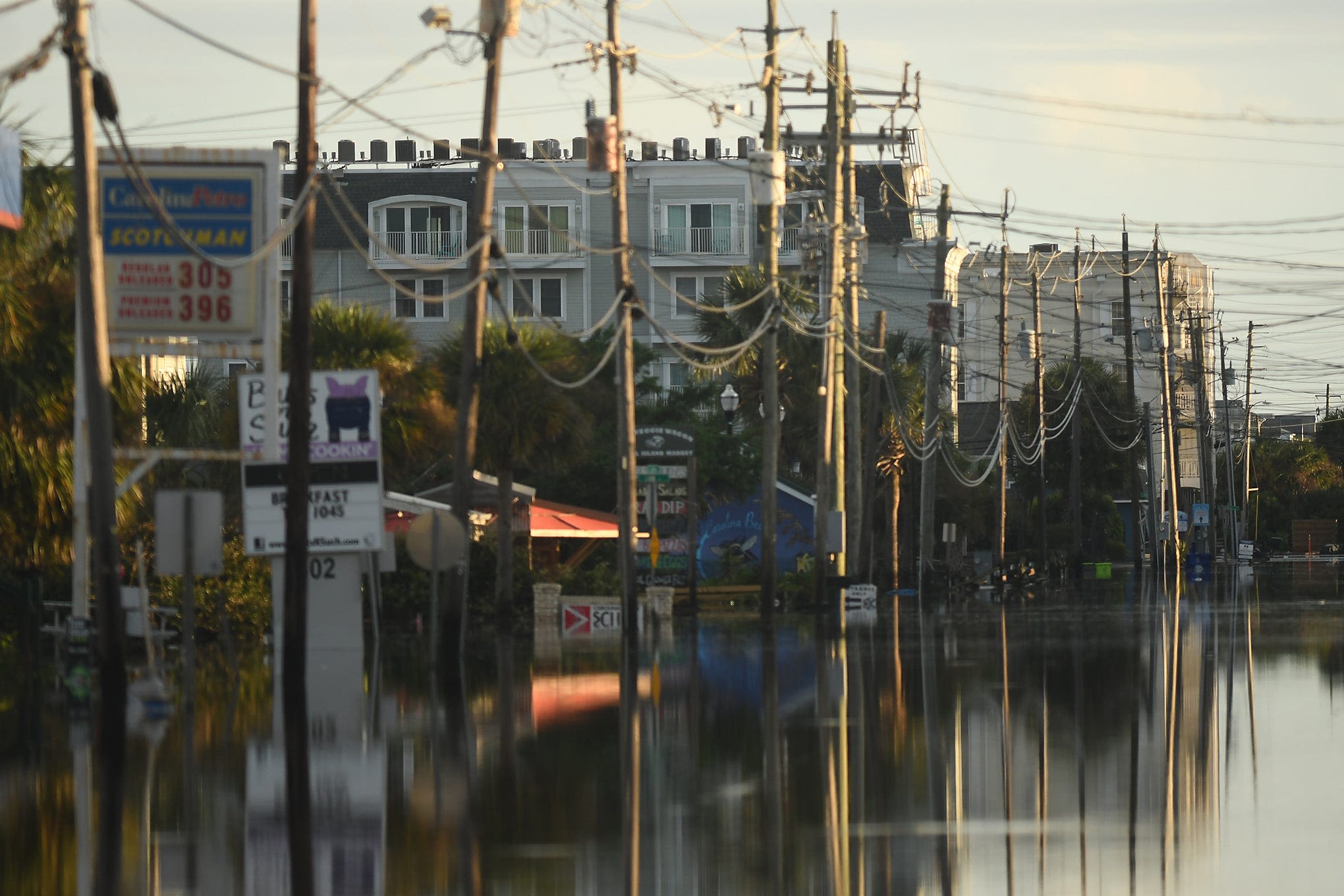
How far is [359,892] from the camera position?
988cm

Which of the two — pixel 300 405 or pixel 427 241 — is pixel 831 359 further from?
pixel 427 241

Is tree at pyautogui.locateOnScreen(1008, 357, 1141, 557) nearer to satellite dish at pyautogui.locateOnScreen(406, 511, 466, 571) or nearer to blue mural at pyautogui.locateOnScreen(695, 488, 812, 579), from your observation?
blue mural at pyautogui.locateOnScreen(695, 488, 812, 579)

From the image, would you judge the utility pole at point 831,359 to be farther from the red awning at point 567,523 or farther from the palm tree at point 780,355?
the palm tree at point 780,355

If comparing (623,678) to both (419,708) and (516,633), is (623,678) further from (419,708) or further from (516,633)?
(516,633)

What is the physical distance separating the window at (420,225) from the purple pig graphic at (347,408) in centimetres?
5050

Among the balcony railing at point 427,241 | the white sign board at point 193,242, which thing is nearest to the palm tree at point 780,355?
the balcony railing at point 427,241

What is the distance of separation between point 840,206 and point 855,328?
3.45 meters

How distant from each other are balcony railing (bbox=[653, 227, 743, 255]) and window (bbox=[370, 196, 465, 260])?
25.8 feet

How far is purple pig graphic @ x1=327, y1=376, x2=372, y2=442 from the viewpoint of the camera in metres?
24.8

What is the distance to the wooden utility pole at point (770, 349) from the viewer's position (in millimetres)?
36906

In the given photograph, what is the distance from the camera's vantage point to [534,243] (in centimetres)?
7756

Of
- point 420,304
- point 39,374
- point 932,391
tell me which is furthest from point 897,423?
point 39,374

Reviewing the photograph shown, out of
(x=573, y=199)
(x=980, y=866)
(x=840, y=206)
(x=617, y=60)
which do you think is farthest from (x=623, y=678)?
(x=573, y=199)

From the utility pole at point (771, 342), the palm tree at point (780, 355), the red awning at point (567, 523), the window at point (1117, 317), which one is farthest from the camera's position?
the window at point (1117, 317)
